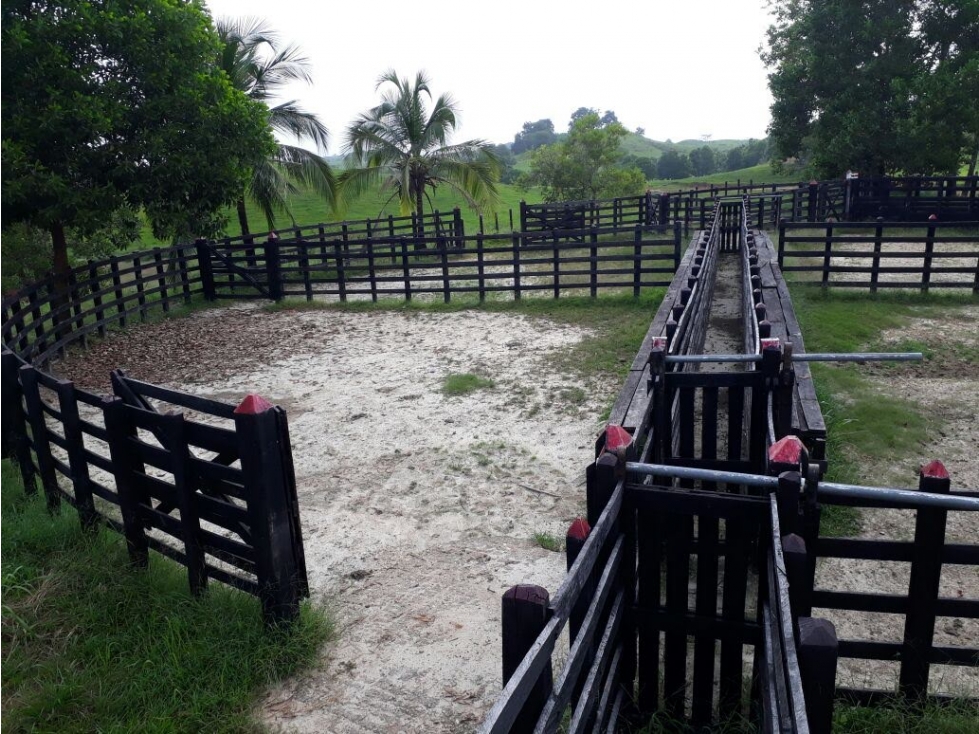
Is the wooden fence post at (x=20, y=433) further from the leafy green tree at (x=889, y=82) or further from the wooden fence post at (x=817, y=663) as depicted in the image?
the leafy green tree at (x=889, y=82)

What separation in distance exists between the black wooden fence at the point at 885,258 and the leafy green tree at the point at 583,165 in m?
13.6

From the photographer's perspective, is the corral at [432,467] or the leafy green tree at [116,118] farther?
the leafy green tree at [116,118]

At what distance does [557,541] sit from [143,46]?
9.78 meters

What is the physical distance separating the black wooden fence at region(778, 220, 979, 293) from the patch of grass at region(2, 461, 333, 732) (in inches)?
408

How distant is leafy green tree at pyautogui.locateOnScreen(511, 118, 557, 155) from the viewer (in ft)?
511

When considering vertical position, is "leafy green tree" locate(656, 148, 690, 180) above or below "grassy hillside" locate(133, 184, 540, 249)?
above

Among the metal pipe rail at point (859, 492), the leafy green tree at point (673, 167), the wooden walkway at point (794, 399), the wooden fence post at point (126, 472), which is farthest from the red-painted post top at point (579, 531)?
the leafy green tree at point (673, 167)

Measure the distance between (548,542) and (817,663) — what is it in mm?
3100

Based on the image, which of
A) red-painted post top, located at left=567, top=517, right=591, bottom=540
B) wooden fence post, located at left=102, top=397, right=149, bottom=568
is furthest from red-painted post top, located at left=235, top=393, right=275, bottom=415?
red-painted post top, located at left=567, top=517, right=591, bottom=540

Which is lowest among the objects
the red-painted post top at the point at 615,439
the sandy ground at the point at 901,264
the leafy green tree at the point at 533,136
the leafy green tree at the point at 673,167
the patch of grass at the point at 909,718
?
the patch of grass at the point at 909,718

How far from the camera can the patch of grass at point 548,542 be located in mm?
4875

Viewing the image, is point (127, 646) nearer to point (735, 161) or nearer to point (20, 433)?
point (20, 433)

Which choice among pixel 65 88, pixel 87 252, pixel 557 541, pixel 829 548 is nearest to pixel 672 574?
pixel 829 548

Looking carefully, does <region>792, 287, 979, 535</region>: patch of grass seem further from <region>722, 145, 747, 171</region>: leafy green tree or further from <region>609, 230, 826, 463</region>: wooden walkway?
<region>722, 145, 747, 171</region>: leafy green tree
